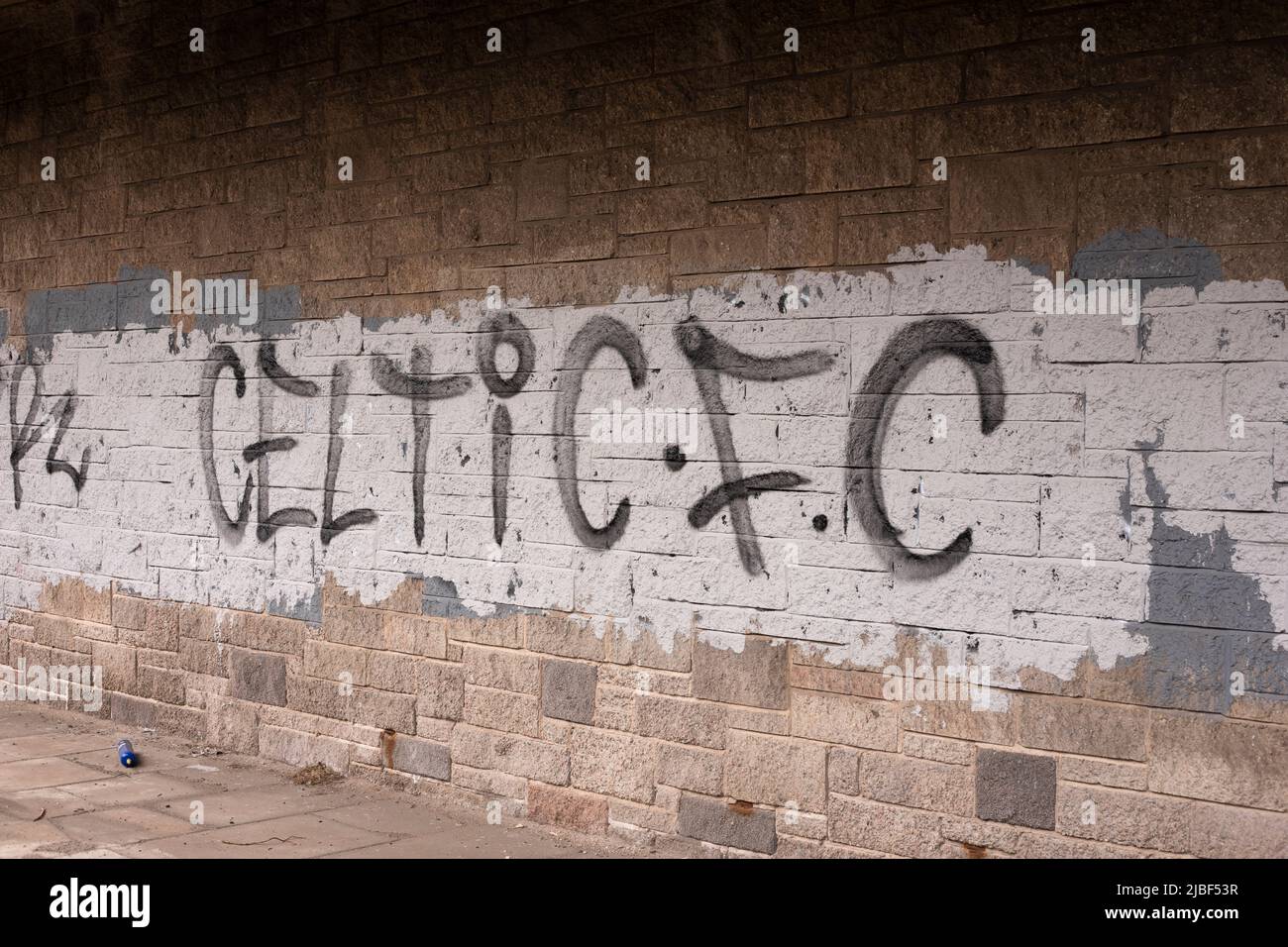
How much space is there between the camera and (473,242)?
6016 mm

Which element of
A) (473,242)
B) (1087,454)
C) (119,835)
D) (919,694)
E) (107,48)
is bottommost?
(119,835)

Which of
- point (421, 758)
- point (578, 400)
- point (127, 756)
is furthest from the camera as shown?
point (127, 756)

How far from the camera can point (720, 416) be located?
206 inches

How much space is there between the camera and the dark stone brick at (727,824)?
508 centimetres

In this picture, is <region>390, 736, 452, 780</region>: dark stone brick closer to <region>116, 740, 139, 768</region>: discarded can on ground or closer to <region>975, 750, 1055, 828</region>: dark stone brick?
<region>116, 740, 139, 768</region>: discarded can on ground

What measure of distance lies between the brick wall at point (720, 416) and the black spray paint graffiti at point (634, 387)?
2 cm

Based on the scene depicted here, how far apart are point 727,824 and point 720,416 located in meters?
1.55

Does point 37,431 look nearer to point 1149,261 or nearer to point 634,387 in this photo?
point 634,387

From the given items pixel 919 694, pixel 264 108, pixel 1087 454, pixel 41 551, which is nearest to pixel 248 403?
pixel 264 108

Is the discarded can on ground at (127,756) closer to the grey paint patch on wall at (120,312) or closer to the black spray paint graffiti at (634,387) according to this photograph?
the black spray paint graffiti at (634,387)

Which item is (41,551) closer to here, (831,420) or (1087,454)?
(831,420)

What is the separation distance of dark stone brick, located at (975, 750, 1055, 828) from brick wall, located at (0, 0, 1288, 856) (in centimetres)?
2

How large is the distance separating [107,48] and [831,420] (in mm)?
5230

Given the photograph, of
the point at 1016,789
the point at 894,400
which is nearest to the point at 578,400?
the point at 894,400
